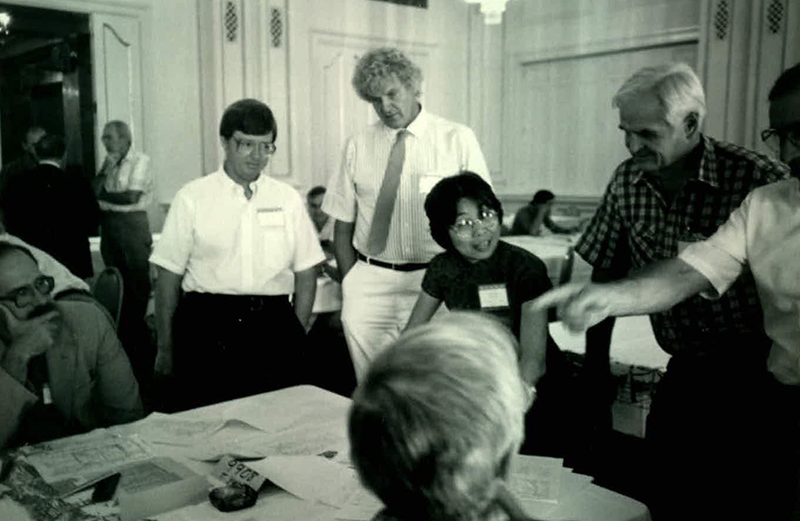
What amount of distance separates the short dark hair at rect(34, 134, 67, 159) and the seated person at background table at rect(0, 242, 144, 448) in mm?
3444

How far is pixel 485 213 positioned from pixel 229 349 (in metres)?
1.09

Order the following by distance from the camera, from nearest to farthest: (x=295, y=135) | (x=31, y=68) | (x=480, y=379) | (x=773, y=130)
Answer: (x=480, y=379) < (x=773, y=130) < (x=31, y=68) < (x=295, y=135)

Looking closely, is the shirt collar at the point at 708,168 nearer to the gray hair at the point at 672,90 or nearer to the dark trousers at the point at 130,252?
the gray hair at the point at 672,90

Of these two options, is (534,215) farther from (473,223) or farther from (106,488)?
(106,488)

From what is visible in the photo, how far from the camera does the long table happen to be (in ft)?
4.80

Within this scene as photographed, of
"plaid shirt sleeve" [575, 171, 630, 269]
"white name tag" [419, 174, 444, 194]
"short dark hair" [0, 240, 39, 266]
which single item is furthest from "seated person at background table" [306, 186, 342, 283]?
Answer: "short dark hair" [0, 240, 39, 266]

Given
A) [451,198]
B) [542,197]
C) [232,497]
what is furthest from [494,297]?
[542,197]

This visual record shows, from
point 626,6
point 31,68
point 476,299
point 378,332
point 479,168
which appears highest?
point 626,6

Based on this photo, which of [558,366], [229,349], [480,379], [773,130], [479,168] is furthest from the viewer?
[479,168]

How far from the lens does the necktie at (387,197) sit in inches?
127

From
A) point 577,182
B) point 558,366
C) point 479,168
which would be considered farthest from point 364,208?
point 577,182

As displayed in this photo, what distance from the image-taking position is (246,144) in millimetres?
2879

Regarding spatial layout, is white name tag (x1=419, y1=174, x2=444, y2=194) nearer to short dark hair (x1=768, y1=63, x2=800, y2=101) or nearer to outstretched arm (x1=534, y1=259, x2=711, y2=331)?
outstretched arm (x1=534, y1=259, x2=711, y2=331)

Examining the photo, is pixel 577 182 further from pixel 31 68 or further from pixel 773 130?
pixel 773 130
